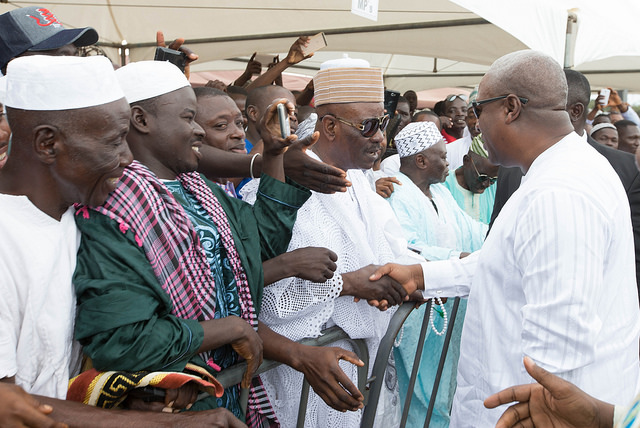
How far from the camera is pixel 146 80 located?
2.18 meters

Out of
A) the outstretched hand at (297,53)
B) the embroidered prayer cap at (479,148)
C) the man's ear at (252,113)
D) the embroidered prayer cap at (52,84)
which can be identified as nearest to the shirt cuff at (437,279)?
the embroidered prayer cap at (52,84)

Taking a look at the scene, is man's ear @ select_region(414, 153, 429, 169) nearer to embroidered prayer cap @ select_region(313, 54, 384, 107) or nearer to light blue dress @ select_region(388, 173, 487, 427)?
light blue dress @ select_region(388, 173, 487, 427)

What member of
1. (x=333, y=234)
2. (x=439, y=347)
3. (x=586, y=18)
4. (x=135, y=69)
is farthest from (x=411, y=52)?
(x=135, y=69)

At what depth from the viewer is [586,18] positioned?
576cm

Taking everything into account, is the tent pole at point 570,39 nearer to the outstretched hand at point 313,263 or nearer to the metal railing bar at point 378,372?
A: the metal railing bar at point 378,372

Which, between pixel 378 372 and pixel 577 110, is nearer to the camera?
pixel 378 372

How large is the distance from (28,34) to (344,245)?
5.41 feet

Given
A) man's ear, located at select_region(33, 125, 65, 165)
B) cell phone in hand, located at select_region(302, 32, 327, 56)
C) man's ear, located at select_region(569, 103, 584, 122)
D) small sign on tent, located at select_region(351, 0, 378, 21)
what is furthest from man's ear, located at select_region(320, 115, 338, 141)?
small sign on tent, located at select_region(351, 0, 378, 21)

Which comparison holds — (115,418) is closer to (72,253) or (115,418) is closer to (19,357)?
(19,357)

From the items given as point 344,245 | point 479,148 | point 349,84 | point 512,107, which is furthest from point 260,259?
point 479,148

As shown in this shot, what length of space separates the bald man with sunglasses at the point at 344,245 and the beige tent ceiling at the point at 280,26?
388cm

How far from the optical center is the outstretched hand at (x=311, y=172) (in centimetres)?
245

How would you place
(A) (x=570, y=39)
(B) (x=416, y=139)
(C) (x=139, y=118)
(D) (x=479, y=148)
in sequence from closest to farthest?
(C) (x=139, y=118) < (B) (x=416, y=139) < (D) (x=479, y=148) < (A) (x=570, y=39)

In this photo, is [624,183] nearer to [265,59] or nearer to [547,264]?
[547,264]
